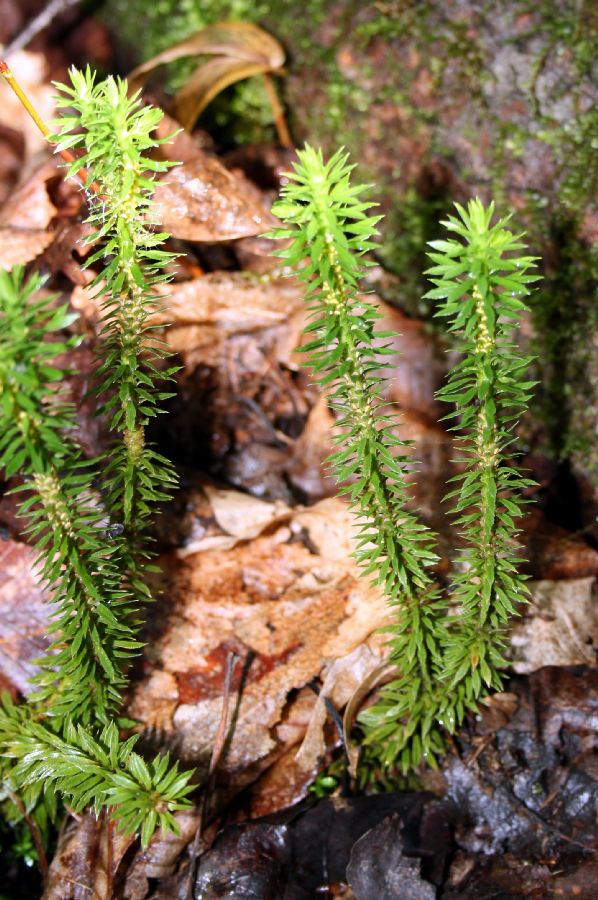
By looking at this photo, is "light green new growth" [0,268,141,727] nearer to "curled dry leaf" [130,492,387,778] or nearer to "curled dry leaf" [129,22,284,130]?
"curled dry leaf" [130,492,387,778]

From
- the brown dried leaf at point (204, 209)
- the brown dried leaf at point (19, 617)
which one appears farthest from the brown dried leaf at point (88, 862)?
the brown dried leaf at point (204, 209)

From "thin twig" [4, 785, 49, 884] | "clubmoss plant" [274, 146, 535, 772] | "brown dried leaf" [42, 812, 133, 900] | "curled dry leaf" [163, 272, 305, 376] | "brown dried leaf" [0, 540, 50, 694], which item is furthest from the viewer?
"curled dry leaf" [163, 272, 305, 376]

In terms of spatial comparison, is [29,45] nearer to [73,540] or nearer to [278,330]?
[278,330]

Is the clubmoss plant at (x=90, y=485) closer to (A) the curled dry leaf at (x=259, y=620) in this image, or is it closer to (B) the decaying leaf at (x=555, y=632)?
(A) the curled dry leaf at (x=259, y=620)

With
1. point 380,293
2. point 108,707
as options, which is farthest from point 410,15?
point 108,707

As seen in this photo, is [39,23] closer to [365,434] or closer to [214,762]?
[365,434]

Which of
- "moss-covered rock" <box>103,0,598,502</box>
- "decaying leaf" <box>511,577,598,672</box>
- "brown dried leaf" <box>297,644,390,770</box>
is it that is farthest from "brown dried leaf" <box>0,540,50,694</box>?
"moss-covered rock" <box>103,0,598,502</box>
